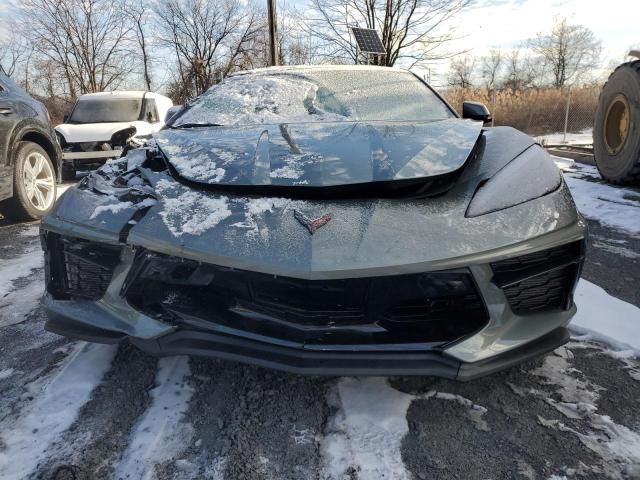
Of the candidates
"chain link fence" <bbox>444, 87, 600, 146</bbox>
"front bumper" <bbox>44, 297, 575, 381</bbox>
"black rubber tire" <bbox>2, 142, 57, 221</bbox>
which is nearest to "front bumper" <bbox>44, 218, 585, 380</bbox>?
"front bumper" <bbox>44, 297, 575, 381</bbox>

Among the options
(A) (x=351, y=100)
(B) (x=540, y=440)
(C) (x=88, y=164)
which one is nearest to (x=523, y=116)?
(C) (x=88, y=164)

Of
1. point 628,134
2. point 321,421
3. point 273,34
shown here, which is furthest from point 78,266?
point 273,34

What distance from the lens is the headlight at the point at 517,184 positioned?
157 cm

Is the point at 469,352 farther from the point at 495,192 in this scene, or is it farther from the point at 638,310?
the point at 638,310

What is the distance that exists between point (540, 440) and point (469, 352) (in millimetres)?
380

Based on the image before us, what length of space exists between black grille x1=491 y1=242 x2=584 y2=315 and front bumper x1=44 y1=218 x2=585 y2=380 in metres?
0.02

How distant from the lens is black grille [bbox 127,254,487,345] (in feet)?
4.52

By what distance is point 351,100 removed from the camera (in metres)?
2.73

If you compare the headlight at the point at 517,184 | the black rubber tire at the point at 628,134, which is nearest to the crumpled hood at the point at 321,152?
the headlight at the point at 517,184

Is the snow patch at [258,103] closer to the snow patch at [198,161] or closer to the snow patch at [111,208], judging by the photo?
the snow patch at [198,161]

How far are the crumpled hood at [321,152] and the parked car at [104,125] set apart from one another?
5.34 meters

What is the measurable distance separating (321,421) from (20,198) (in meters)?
4.21

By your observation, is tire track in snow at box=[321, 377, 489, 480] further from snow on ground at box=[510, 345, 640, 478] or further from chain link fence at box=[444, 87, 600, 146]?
chain link fence at box=[444, 87, 600, 146]

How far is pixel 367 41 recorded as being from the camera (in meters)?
9.78
